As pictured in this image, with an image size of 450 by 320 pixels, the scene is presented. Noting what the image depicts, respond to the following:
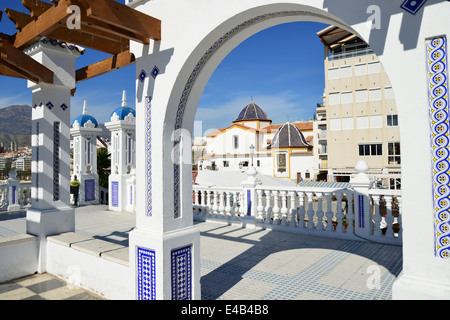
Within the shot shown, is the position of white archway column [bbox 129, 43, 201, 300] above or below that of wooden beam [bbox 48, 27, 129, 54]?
below

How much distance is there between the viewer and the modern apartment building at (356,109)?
22031mm

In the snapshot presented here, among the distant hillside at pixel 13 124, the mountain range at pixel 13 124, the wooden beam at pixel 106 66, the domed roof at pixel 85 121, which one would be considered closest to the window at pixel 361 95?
the domed roof at pixel 85 121

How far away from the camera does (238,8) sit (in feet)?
8.02

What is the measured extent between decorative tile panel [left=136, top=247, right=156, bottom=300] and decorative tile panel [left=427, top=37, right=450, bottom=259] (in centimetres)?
225

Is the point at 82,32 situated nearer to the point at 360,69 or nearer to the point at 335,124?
the point at 335,124

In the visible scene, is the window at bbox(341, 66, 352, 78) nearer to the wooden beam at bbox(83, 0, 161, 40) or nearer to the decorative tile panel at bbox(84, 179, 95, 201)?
the decorative tile panel at bbox(84, 179, 95, 201)

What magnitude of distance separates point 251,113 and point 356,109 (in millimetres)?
18615

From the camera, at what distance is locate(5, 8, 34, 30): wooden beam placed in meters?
3.74

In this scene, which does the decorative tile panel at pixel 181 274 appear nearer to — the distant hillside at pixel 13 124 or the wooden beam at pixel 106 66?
the wooden beam at pixel 106 66

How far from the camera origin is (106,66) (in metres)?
4.34

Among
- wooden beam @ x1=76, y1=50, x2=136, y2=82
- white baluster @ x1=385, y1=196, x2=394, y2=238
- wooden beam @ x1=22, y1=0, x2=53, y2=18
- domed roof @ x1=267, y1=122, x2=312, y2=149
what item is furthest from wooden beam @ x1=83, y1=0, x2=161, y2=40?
domed roof @ x1=267, y1=122, x2=312, y2=149

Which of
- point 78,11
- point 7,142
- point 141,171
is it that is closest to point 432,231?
point 141,171

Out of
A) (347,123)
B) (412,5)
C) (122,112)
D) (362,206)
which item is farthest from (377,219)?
(347,123)

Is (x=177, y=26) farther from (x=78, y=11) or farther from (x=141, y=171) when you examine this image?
(x=141, y=171)
